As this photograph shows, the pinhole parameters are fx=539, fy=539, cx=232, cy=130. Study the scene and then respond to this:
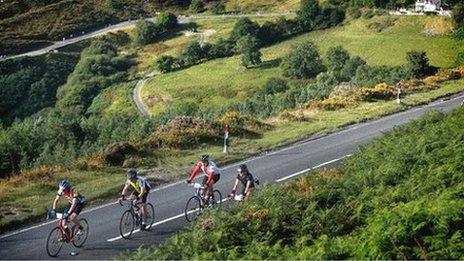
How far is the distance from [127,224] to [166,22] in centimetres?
12874

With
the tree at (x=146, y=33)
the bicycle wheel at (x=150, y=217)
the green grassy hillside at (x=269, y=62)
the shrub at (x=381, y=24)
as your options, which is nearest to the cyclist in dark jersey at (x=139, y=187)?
the bicycle wheel at (x=150, y=217)

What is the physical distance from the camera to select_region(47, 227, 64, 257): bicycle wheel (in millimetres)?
14836

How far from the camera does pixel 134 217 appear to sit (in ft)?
53.9

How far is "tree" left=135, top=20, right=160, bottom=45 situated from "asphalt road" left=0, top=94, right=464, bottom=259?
106356 mm

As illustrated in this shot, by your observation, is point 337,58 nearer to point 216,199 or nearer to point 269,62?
point 269,62

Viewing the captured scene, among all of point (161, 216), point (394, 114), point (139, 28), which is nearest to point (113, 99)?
point (139, 28)

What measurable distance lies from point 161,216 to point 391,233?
9.76 metres

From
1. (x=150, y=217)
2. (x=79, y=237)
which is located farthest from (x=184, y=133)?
(x=79, y=237)

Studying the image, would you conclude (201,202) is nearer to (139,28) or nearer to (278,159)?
(278,159)

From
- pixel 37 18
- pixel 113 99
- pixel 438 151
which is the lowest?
pixel 113 99

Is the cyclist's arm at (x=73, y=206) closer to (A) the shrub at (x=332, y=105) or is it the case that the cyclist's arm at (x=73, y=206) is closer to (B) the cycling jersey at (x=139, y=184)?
(B) the cycling jersey at (x=139, y=184)

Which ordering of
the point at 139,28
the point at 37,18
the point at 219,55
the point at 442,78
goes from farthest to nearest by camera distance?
the point at 37,18, the point at 139,28, the point at 219,55, the point at 442,78

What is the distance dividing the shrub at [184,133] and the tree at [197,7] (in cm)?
13194

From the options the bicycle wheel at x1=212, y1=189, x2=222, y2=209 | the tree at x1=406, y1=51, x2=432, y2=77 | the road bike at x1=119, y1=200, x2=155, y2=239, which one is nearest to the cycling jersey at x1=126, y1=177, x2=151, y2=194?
the road bike at x1=119, y1=200, x2=155, y2=239
